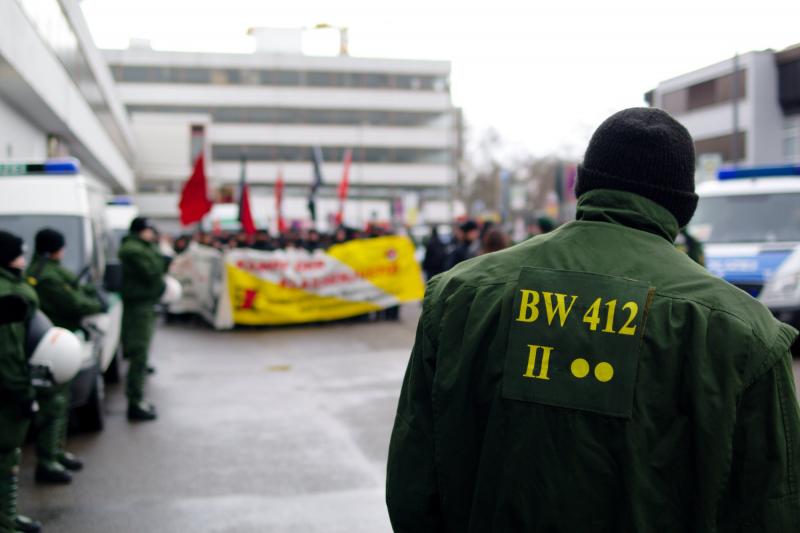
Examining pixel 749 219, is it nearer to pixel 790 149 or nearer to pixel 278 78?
pixel 790 149

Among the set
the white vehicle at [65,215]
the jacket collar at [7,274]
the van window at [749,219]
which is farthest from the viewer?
the van window at [749,219]

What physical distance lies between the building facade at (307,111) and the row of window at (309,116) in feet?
0.28

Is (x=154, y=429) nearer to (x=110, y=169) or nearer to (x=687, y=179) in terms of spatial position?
(x=687, y=179)

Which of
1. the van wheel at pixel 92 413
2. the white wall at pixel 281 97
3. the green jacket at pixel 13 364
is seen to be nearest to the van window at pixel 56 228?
the van wheel at pixel 92 413

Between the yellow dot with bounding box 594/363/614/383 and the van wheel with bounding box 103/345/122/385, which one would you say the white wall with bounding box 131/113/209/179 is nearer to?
the van wheel with bounding box 103/345/122/385

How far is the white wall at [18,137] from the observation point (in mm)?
15406

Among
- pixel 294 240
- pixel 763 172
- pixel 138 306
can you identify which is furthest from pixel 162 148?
pixel 138 306

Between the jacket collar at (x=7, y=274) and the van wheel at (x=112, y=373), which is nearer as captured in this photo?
the jacket collar at (x=7, y=274)

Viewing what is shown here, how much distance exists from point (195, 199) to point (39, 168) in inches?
324

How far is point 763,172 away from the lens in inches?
495

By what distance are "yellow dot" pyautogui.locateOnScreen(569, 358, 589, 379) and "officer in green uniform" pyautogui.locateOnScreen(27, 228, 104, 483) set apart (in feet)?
18.1

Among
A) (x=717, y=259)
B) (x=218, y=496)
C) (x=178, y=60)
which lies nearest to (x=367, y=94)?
(x=178, y=60)

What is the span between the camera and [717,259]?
11578 millimetres

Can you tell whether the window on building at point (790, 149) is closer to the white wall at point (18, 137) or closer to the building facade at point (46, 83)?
the building facade at point (46, 83)
